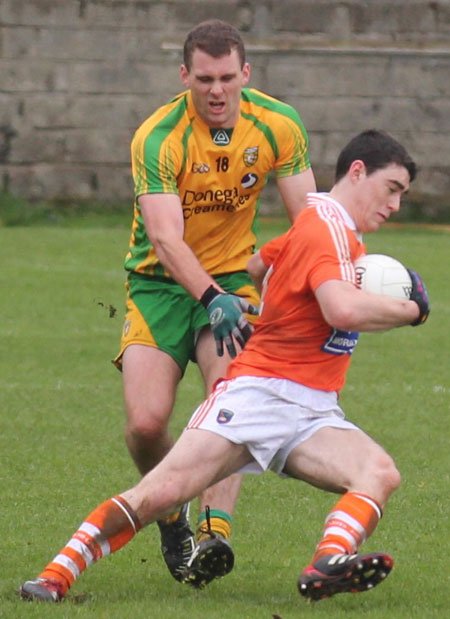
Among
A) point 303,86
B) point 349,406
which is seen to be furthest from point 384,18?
point 349,406

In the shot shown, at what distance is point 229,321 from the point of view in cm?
632

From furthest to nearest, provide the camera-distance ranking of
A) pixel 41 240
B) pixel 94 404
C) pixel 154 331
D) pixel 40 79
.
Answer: pixel 40 79 → pixel 41 240 → pixel 94 404 → pixel 154 331

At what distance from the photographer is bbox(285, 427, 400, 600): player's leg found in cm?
547

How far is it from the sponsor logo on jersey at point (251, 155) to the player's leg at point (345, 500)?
1644mm

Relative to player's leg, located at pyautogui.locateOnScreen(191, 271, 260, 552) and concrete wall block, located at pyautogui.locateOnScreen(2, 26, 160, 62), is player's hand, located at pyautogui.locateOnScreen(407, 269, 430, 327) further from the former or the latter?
concrete wall block, located at pyautogui.locateOnScreen(2, 26, 160, 62)

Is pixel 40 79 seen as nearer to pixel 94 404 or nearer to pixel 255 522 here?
pixel 94 404

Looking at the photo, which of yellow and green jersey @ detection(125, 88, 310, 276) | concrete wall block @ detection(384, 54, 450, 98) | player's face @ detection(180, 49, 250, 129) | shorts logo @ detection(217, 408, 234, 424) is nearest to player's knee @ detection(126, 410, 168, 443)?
yellow and green jersey @ detection(125, 88, 310, 276)

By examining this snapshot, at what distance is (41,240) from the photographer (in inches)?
800

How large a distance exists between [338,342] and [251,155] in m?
1.43

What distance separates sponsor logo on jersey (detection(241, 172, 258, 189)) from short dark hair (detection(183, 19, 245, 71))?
0.53 m

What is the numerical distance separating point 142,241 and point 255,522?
5.44 feet

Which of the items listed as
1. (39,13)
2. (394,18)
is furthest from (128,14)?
(394,18)

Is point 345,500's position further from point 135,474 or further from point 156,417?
point 135,474

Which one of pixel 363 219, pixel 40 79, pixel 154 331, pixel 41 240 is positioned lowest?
pixel 41 240
